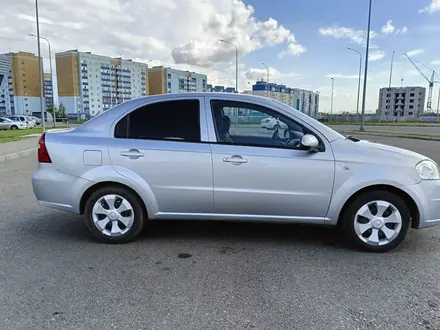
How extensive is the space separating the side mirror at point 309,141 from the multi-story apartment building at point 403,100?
103m

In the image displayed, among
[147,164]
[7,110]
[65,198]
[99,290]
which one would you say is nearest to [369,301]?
[99,290]

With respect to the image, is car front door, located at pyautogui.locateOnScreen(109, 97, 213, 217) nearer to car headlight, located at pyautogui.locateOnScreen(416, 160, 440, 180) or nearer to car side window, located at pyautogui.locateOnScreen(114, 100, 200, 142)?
car side window, located at pyautogui.locateOnScreen(114, 100, 200, 142)

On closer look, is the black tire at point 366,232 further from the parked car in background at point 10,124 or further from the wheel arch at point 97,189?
the parked car in background at point 10,124

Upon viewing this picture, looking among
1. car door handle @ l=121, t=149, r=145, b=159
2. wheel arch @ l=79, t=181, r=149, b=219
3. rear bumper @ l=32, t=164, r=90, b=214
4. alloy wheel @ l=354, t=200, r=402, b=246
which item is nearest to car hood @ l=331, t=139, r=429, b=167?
alloy wheel @ l=354, t=200, r=402, b=246

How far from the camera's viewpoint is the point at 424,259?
337cm

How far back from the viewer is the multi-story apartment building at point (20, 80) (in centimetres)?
6438

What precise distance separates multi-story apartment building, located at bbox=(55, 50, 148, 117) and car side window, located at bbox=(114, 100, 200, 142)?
6732 cm

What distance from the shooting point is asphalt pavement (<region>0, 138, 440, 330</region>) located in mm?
2375

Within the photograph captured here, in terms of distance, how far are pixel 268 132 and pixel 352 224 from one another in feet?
4.49

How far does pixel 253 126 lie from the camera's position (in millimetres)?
3666

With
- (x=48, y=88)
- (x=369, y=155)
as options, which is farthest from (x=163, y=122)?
(x=48, y=88)

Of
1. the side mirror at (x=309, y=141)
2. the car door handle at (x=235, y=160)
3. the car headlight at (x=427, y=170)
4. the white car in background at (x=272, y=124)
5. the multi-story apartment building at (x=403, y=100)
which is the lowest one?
the car headlight at (x=427, y=170)

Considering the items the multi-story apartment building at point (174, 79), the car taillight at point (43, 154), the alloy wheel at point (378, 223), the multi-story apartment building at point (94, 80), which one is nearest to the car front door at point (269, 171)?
the alloy wheel at point (378, 223)

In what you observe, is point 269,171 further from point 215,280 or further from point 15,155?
point 15,155
